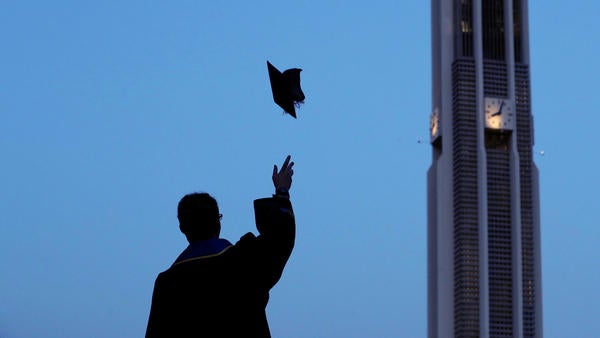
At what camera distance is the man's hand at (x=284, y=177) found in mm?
5438

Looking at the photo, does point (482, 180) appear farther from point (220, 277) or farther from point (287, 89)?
point (220, 277)

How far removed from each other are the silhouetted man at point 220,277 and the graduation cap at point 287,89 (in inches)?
71.1

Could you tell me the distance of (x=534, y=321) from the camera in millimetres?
71062

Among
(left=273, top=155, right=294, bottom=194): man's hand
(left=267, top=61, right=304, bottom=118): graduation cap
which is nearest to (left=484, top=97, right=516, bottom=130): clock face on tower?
(left=267, top=61, right=304, bottom=118): graduation cap

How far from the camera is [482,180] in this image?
7294 cm

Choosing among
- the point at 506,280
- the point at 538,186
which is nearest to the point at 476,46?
the point at 538,186

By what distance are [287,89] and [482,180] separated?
66.4 meters

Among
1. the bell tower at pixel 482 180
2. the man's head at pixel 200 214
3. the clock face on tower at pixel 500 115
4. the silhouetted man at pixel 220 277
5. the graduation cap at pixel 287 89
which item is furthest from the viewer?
the clock face on tower at pixel 500 115

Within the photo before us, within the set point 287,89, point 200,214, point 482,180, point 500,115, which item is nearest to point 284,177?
point 200,214

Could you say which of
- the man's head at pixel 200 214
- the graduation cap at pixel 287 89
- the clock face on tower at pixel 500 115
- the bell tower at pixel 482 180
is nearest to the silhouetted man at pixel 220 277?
the man's head at pixel 200 214

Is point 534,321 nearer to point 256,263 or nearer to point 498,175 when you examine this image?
point 498,175

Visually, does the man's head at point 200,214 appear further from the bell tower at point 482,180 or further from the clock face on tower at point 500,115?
the clock face on tower at point 500,115

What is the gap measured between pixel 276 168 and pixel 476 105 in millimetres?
69442

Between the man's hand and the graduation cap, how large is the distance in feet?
5.15
